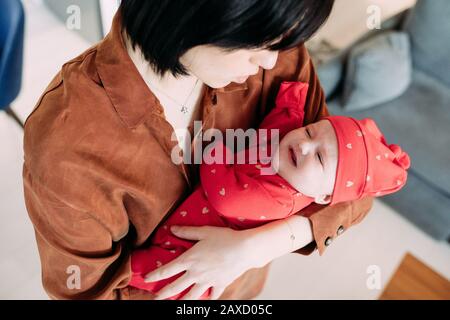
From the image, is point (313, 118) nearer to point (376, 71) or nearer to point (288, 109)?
point (288, 109)

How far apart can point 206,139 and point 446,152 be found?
147 cm

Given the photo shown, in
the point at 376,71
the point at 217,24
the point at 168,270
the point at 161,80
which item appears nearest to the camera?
the point at 217,24

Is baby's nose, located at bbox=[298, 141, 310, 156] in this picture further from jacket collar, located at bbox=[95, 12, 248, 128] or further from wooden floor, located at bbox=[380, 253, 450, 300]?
wooden floor, located at bbox=[380, 253, 450, 300]

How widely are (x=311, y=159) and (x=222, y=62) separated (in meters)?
0.40

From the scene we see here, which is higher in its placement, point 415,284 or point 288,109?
point 288,109

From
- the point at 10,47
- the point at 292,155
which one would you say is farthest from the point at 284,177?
the point at 10,47

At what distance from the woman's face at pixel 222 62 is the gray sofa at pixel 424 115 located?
1.40 m

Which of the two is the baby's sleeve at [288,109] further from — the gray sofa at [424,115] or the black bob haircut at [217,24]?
the gray sofa at [424,115]

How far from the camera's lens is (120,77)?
764 millimetres

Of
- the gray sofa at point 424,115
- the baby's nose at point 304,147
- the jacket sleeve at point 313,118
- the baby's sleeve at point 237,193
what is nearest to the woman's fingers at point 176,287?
the baby's sleeve at point 237,193

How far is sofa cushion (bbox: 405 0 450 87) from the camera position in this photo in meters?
2.09

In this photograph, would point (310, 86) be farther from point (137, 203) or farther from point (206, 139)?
point (137, 203)

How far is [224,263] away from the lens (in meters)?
0.94
